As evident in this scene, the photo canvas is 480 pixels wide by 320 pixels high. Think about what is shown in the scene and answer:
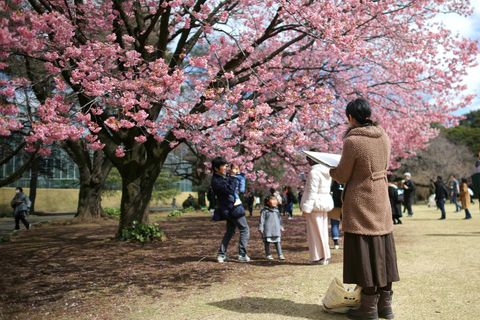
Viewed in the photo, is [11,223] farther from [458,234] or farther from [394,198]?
[458,234]

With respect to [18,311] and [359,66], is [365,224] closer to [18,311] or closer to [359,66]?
[18,311]

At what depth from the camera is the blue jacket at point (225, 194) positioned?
6.60 metres

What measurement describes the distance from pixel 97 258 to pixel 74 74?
3.50 m

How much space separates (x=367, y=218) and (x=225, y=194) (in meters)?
3.36

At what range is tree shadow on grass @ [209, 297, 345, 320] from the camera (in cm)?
387

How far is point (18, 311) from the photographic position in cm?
455

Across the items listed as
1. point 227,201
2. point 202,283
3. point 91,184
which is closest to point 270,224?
point 227,201

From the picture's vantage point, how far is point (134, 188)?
31.4 ft

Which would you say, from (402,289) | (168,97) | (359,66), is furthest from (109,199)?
(402,289)

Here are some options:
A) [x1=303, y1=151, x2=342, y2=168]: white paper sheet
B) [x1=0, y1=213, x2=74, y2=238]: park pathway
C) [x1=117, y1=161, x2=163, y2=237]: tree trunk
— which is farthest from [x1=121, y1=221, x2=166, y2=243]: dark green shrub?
[x1=303, y1=151, x2=342, y2=168]: white paper sheet

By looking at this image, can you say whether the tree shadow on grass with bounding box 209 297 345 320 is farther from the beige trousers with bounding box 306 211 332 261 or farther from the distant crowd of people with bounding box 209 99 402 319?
the beige trousers with bounding box 306 211 332 261

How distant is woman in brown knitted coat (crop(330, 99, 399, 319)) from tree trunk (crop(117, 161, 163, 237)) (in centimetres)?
652

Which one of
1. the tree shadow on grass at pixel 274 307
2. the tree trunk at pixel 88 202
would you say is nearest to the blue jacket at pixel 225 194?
the tree shadow on grass at pixel 274 307

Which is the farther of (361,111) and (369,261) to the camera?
(361,111)
